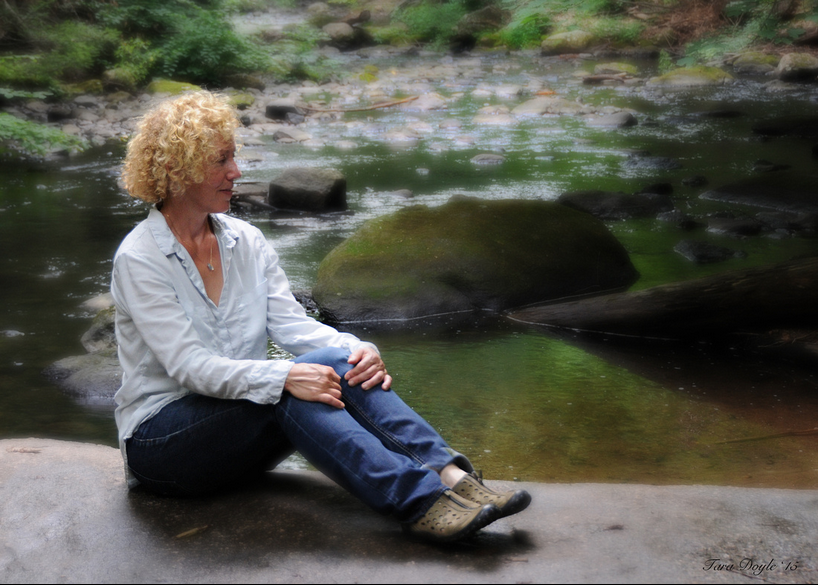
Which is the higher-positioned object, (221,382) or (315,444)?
(221,382)

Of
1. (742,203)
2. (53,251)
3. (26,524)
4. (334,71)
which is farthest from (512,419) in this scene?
(334,71)

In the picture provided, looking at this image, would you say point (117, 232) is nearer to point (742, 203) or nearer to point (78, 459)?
point (78, 459)

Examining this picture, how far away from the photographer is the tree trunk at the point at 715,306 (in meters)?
4.32

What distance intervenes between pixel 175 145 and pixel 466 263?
3.10 metres

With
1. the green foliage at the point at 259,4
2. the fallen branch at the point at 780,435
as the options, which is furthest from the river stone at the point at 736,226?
the green foliage at the point at 259,4

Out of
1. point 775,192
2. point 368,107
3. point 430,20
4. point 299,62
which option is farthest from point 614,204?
point 430,20

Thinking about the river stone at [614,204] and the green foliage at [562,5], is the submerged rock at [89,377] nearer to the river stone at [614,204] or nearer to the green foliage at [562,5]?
the river stone at [614,204]

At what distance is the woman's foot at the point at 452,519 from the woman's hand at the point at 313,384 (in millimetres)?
358

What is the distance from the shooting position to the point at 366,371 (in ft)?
7.32

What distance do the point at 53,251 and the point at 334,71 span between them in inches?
490

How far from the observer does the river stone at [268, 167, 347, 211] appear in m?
7.26

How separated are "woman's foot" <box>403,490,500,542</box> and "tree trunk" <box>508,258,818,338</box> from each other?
9.31 feet

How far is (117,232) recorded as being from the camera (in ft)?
22.0

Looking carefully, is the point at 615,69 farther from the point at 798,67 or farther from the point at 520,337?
the point at 520,337
